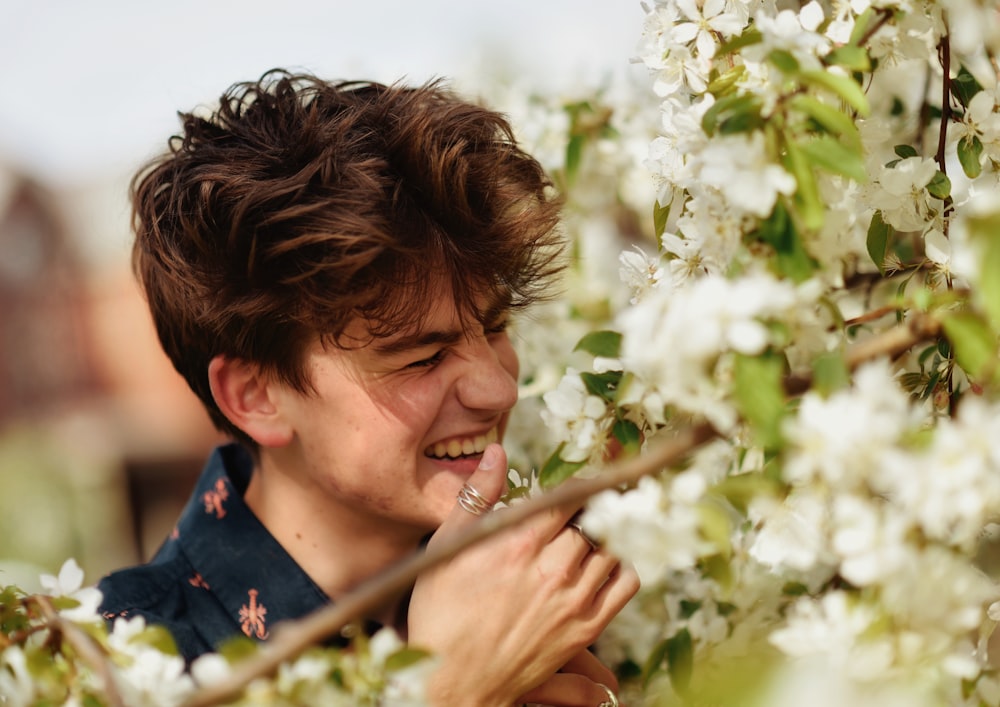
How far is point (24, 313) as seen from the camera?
9.23 m

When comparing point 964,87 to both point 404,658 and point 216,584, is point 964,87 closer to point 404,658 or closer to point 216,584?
point 404,658

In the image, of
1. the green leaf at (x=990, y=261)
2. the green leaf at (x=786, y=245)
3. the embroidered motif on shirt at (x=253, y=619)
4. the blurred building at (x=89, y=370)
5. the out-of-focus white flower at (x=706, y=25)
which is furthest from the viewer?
the blurred building at (x=89, y=370)

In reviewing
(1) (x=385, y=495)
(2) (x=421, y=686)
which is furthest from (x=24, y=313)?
(2) (x=421, y=686)

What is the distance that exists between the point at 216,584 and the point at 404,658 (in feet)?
3.16

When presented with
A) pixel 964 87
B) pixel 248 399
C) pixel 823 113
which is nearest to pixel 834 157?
pixel 823 113

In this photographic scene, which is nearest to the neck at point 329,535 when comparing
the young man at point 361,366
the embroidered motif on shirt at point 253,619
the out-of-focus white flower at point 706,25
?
the young man at point 361,366

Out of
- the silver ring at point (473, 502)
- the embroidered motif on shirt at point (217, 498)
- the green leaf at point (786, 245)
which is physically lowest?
the embroidered motif on shirt at point (217, 498)

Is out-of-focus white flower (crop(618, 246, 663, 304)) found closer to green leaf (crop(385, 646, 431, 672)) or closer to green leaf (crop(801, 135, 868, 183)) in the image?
green leaf (crop(801, 135, 868, 183))

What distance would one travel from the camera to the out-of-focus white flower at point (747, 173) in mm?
966

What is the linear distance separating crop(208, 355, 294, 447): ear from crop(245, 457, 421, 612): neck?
0.13 meters

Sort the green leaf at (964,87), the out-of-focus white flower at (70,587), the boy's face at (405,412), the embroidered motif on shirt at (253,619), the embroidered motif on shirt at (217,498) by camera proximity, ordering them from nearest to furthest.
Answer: the out-of-focus white flower at (70,587) → the green leaf at (964,87) → the boy's face at (405,412) → the embroidered motif on shirt at (253,619) → the embroidered motif on shirt at (217,498)

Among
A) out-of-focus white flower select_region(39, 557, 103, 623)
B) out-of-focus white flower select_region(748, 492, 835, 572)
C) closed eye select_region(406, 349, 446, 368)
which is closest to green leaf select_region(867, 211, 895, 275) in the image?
out-of-focus white flower select_region(748, 492, 835, 572)

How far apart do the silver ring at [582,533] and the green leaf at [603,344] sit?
0.38m

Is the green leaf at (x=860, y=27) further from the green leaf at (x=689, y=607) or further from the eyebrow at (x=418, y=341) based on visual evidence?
the green leaf at (x=689, y=607)
